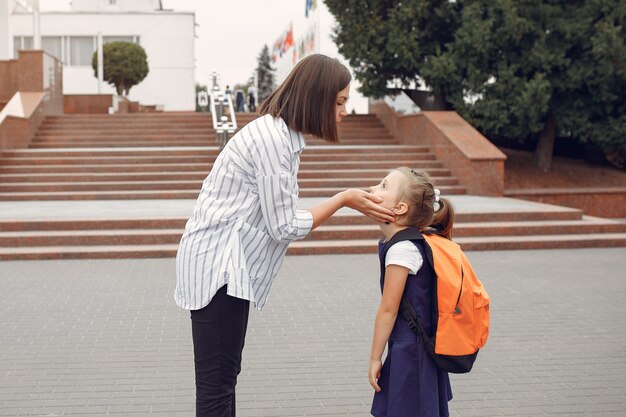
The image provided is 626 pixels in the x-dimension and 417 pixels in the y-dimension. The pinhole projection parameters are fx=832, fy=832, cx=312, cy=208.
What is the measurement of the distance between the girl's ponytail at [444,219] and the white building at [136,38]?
125 feet

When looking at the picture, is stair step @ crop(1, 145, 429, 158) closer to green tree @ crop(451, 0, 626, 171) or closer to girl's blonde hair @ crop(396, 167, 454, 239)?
green tree @ crop(451, 0, 626, 171)

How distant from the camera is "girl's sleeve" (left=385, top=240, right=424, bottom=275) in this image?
2854 mm

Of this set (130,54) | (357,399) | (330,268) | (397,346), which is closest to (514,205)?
(330,268)

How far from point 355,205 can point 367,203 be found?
5 cm

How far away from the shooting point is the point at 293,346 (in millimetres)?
5824

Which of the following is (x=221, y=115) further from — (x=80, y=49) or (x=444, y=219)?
(x=80, y=49)

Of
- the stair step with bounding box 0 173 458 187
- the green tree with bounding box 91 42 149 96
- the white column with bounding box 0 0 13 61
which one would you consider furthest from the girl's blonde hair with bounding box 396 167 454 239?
the green tree with bounding box 91 42 149 96

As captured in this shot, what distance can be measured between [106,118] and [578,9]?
38.1ft

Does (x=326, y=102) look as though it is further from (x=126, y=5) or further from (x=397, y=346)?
(x=126, y=5)

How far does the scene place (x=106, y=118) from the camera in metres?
21.2

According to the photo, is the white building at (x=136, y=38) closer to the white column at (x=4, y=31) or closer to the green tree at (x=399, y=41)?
the white column at (x=4, y=31)

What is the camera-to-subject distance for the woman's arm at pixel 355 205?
286 cm

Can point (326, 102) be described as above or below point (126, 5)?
below

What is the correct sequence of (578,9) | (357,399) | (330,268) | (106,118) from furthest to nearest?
1. (106,118)
2. (578,9)
3. (330,268)
4. (357,399)
